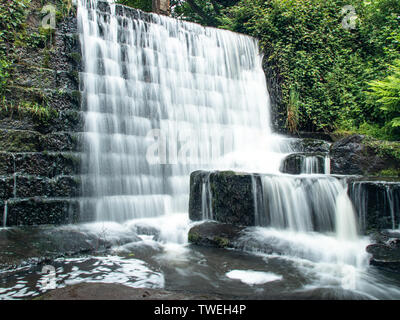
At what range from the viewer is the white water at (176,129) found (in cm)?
619

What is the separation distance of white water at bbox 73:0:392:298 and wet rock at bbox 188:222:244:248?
348mm

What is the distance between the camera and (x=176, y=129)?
31.8 feet

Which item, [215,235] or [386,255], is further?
[215,235]

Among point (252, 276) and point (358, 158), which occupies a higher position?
point (358, 158)

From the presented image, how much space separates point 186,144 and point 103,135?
8.45 ft

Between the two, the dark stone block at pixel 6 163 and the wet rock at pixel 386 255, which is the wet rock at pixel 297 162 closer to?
the wet rock at pixel 386 255

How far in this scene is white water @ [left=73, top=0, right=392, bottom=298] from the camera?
6.19 meters

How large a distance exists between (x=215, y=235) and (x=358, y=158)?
3.97 m

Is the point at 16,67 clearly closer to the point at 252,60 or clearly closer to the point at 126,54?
the point at 126,54

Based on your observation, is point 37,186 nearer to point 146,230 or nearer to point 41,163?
point 41,163

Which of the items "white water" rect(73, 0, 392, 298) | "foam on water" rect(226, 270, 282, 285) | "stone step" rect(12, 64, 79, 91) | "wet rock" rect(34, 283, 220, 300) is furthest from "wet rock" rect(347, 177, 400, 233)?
"stone step" rect(12, 64, 79, 91)

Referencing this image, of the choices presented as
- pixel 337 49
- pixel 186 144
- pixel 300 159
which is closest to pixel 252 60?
pixel 337 49

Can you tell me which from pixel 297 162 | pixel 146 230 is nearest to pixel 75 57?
pixel 146 230

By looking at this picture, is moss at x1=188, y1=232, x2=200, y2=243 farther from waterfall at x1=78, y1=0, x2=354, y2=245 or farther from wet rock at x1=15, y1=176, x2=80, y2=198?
wet rock at x1=15, y1=176, x2=80, y2=198
